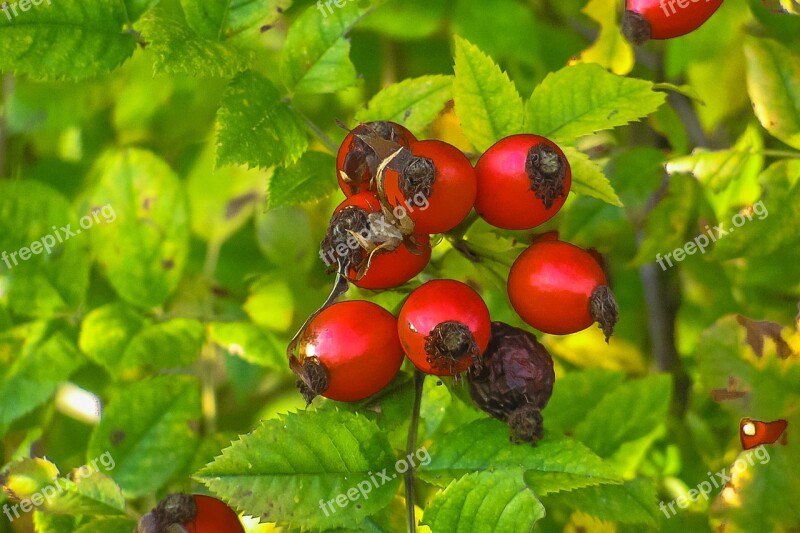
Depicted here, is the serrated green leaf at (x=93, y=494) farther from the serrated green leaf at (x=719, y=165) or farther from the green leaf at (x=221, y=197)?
the serrated green leaf at (x=719, y=165)

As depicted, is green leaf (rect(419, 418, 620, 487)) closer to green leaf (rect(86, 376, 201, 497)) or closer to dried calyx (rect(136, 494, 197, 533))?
dried calyx (rect(136, 494, 197, 533))

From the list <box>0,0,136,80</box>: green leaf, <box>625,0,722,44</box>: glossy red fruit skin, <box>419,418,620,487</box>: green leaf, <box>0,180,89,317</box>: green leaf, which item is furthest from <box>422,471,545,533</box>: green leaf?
<box>0,180,89,317</box>: green leaf

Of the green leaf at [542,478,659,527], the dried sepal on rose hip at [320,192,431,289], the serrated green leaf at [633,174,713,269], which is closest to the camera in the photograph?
the dried sepal on rose hip at [320,192,431,289]

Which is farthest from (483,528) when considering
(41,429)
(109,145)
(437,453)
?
(109,145)

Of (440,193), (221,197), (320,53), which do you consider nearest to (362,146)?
(440,193)

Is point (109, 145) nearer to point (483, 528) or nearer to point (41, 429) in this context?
point (41, 429)

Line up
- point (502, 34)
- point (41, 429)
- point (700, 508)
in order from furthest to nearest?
point (502, 34) → point (41, 429) → point (700, 508)
